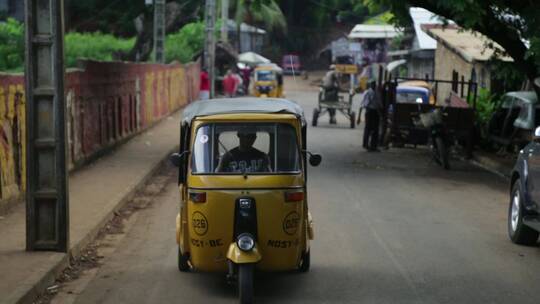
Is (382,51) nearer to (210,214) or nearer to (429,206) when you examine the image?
(429,206)

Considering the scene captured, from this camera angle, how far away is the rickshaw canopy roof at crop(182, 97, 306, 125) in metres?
8.62

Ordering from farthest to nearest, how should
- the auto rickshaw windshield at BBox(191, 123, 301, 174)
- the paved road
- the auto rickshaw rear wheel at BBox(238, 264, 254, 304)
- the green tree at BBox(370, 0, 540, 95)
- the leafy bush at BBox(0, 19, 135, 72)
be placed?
the leafy bush at BBox(0, 19, 135, 72) → the green tree at BBox(370, 0, 540, 95) → the paved road → the auto rickshaw windshield at BBox(191, 123, 301, 174) → the auto rickshaw rear wheel at BBox(238, 264, 254, 304)

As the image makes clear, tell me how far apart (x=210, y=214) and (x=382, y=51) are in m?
64.3

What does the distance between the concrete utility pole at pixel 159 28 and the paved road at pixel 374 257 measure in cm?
1706

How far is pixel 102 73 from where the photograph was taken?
21.8 meters

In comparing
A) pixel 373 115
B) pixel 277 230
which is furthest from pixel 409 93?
pixel 277 230

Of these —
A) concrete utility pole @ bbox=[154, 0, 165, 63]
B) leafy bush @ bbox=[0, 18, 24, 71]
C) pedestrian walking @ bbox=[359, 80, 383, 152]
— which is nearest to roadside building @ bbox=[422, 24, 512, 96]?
pedestrian walking @ bbox=[359, 80, 383, 152]

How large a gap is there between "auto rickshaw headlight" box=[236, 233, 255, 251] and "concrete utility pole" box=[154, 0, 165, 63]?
26277 mm

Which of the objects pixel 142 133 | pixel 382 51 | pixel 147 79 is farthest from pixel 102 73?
pixel 382 51

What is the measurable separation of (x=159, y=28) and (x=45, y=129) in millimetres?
25604

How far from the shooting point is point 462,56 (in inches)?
1214

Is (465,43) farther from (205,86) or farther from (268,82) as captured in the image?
(268,82)

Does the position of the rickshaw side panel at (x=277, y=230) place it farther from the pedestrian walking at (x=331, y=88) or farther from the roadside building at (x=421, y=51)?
the roadside building at (x=421, y=51)

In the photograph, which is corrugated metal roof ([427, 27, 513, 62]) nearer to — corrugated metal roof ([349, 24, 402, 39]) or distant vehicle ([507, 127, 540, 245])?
distant vehicle ([507, 127, 540, 245])
